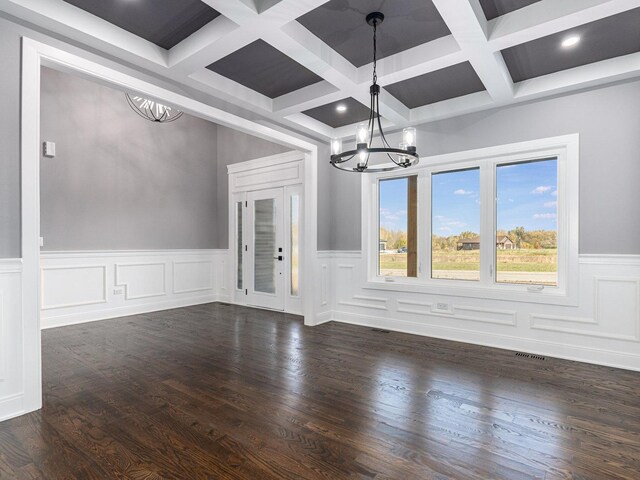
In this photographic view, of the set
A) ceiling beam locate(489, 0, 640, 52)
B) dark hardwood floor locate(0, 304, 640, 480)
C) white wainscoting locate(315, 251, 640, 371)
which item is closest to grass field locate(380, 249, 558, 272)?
white wainscoting locate(315, 251, 640, 371)

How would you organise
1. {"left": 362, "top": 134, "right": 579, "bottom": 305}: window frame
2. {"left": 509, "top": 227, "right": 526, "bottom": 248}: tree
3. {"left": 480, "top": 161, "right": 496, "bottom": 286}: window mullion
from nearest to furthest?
{"left": 362, "top": 134, "right": 579, "bottom": 305}: window frame
{"left": 509, "top": 227, "right": 526, "bottom": 248}: tree
{"left": 480, "top": 161, "right": 496, "bottom": 286}: window mullion

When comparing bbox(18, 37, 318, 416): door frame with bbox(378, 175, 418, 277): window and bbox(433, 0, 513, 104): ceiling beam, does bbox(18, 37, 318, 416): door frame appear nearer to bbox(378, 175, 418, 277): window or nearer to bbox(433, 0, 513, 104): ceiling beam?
bbox(433, 0, 513, 104): ceiling beam

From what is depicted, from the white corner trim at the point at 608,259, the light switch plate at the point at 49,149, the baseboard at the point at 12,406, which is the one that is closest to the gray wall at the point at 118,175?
the light switch plate at the point at 49,149

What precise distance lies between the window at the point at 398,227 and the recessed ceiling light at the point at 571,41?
216 cm

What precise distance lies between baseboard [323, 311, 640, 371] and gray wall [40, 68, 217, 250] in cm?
376

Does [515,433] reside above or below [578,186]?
below

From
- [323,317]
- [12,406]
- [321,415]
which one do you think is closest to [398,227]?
[323,317]

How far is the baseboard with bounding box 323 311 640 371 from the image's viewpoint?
3.60m

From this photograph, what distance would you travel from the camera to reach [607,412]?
2629 mm

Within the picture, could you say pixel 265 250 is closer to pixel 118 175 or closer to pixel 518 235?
pixel 118 175

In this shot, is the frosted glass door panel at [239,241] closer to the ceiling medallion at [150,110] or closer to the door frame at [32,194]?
the ceiling medallion at [150,110]

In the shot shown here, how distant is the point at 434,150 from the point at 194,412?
4.01m

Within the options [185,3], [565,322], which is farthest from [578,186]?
[185,3]

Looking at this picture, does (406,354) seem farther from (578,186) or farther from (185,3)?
(185,3)
